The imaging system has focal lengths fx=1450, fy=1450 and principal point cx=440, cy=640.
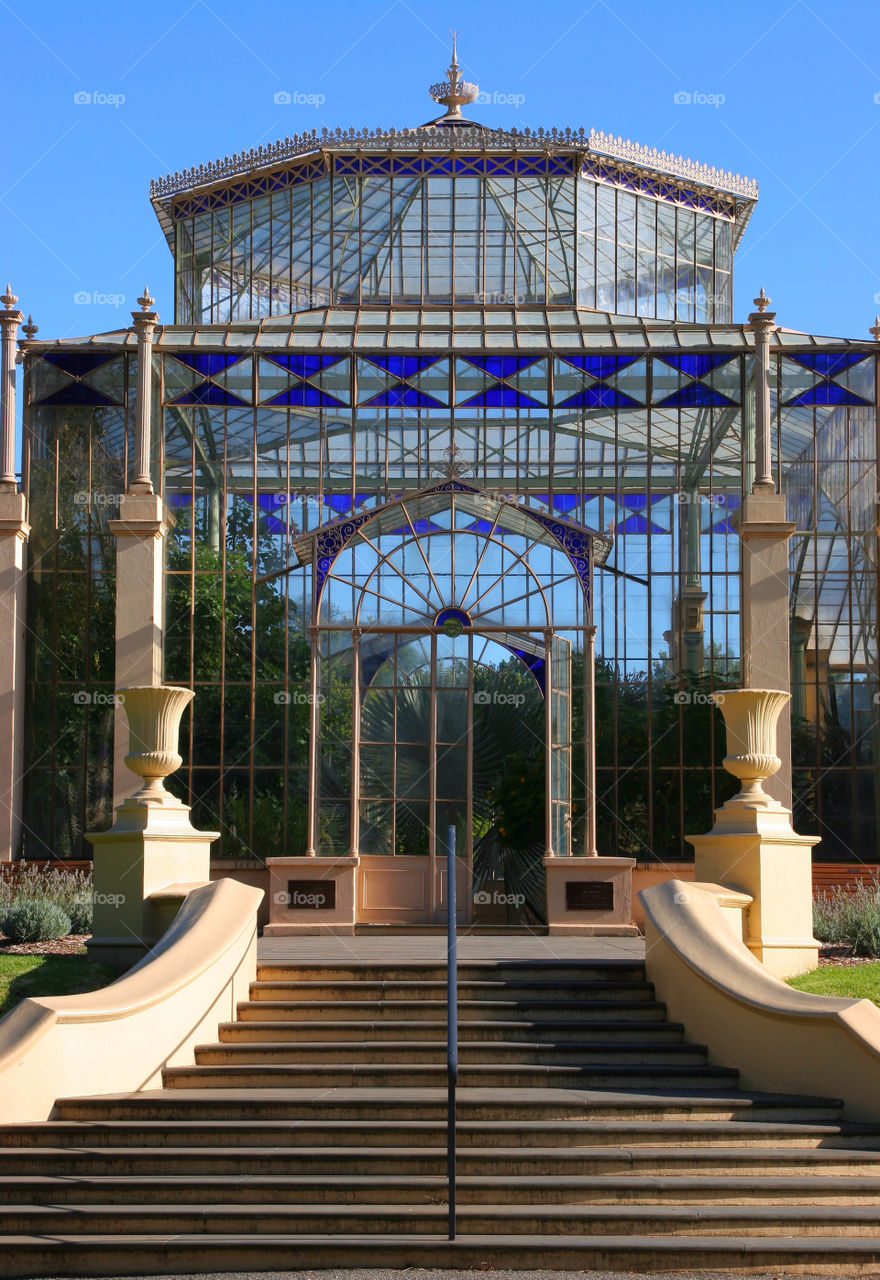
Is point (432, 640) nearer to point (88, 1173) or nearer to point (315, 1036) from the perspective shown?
point (315, 1036)

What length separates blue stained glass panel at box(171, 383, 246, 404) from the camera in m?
20.5

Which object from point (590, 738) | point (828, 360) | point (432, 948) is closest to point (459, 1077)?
point (432, 948)

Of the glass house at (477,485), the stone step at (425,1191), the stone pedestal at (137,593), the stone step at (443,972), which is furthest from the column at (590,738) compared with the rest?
the stone step at (425,1191)

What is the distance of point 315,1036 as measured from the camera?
10.9 m

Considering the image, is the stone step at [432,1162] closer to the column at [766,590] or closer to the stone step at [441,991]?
the stone step at [441,991]

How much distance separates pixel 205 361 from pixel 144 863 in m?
9.89

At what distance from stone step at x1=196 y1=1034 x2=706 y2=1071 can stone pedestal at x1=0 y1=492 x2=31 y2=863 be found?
9664mm

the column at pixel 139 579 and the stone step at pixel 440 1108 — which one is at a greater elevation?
the column at pixel 139 579

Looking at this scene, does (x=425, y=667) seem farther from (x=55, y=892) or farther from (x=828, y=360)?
(x=828, y=360)

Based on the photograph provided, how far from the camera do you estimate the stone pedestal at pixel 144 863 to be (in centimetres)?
1255

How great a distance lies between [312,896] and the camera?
53.1 feet

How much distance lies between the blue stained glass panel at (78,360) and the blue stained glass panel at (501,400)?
5182mm

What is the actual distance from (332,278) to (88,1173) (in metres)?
16.4

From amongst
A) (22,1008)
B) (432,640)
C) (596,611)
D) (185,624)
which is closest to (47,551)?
(185,624)
